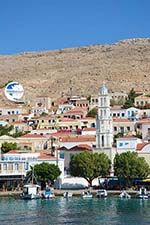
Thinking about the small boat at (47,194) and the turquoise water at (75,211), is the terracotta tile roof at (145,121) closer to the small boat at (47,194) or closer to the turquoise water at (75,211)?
the small boat at (47,194)

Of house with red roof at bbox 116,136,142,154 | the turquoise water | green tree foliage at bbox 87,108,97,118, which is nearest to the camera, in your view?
the turquoise water

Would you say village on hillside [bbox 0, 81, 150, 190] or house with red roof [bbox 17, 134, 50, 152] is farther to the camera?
house with red roof [bbox 17, 134, 50, 152]

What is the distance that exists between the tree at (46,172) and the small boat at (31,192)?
2.78 metres

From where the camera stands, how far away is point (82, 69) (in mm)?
160000

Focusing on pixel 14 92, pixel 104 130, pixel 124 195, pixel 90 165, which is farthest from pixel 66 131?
pixel 14 92

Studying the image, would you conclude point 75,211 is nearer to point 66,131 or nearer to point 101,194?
point 101,194

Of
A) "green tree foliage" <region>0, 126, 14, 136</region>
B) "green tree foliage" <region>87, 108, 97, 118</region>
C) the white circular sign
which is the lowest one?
"green tree foliage" <region>0, 126, 14, 136</region>

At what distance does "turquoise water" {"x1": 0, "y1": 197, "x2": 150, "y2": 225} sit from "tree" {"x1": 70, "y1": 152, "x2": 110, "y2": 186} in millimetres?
4962

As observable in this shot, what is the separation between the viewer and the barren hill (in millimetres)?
139337

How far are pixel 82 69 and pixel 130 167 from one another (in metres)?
99.0

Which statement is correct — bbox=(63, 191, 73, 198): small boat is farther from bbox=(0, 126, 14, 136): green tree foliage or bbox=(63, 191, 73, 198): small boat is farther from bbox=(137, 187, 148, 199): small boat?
bbox=(0, 126, 14, 136): green tree foliage

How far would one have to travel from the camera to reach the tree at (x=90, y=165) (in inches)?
2489

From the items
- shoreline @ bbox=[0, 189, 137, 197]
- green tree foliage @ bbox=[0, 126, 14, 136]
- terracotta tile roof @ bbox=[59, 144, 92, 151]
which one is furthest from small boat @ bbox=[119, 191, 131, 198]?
green tree foliage @ bbox=[0, 126, 14, 136]

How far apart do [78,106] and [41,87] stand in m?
40.0
